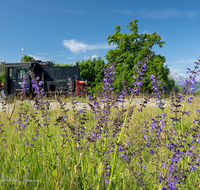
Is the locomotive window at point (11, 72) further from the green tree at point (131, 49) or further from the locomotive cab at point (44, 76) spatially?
A: the green tree at point (131, 49)

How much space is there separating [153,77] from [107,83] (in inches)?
33.4

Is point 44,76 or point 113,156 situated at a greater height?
point 44,76

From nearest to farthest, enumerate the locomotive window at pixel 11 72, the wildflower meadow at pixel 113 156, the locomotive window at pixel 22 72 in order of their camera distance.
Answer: the wildflower meadow at pixel 113 156 < the locomotive window at pixel 22 72 < the locomotive window at pixel 11 72

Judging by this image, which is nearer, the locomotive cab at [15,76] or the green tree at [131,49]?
the locomotive cab at [15,76]

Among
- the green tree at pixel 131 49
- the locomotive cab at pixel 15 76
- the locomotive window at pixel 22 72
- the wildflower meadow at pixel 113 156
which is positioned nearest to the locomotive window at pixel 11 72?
the locomotive cab at pixel 15 76

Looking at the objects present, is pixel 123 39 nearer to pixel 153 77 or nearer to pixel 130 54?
pixel 130 54

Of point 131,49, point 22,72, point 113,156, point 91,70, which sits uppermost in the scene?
point 131,49

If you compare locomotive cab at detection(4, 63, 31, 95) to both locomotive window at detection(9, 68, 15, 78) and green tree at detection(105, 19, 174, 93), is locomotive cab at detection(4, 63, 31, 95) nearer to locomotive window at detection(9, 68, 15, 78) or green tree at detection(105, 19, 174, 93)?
locomotive window at detection(9, 68, 15, 78)

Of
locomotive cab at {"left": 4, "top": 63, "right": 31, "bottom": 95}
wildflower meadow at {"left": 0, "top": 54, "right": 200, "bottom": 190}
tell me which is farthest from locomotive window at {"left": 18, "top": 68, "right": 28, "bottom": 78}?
wildflower meadow at {"left": 0, "top": 54, "right": 200, "bottom": 190}

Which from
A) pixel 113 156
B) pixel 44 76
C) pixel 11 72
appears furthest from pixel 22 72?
pixel 113 156

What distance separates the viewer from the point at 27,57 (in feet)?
135

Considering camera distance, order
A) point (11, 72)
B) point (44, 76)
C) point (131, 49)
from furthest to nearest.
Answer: point (131, 49), point (44, 76), point (11, 72)

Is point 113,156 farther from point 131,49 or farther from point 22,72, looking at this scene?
point 131,49

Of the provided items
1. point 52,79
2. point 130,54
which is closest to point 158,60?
point 130,54
